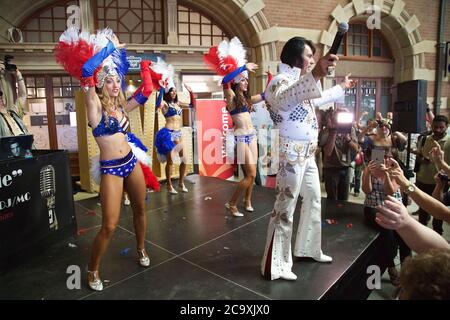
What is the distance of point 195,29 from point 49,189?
20.1 ft

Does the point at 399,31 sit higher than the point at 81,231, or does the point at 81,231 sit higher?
the point at 399,31

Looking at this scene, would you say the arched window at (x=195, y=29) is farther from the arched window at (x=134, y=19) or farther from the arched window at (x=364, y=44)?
the arched window at (x=364, y=44)

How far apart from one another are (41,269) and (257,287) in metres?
→ 1.70

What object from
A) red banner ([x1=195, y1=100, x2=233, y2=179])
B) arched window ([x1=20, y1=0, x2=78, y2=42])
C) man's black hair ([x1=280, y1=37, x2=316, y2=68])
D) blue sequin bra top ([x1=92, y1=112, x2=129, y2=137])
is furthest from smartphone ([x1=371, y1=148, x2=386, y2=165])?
arched window ([x1=20, y1=0, x2=78, y2=42])

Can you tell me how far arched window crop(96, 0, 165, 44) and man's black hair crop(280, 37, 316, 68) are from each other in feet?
20.3

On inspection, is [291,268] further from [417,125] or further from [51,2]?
[51,2]

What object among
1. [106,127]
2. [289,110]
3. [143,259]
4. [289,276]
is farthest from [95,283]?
[289,110]

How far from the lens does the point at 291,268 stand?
2363 mm

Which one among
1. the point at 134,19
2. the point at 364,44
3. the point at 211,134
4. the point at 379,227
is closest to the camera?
the point at 379,227

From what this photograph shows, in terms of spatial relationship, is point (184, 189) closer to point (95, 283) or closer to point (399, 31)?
point (95, 283)

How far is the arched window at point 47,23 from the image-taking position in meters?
6.93

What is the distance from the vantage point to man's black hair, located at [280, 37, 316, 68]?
2104 millimetres

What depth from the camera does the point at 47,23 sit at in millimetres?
7039

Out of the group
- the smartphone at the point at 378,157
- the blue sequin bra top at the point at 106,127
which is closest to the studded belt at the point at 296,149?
the smartphone at the point at 378,157
